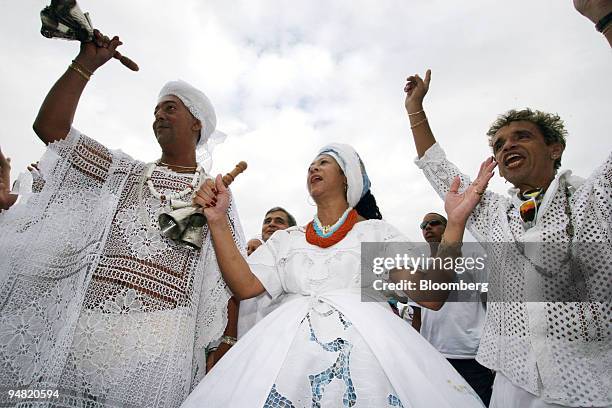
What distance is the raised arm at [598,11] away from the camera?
1.89m

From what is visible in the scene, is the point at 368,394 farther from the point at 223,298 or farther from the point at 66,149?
the point at 66,149

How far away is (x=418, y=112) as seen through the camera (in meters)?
2.74

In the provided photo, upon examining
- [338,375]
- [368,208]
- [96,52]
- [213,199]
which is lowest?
[338,375]

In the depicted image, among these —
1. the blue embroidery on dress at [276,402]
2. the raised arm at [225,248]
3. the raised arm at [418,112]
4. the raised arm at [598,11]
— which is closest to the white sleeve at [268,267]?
the raised arm at [225,248]

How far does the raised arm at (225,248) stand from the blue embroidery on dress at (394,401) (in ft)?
3.35

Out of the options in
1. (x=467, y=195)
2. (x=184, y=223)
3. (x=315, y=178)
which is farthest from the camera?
(x=315, y=178)

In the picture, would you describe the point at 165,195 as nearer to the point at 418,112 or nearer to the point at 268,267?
the point at 268,267

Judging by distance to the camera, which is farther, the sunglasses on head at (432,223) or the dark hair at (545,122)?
the sunglasses on head at (432,223)

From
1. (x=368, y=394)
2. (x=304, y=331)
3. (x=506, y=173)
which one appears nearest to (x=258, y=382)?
(x=304, y=331)

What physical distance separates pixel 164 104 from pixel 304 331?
1735 mm

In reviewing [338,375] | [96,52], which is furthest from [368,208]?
[96,52]

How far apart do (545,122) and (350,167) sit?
130 centimetres

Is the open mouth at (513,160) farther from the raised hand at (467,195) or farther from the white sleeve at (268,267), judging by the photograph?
the white sleeve at (268,267)

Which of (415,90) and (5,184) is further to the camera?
(415,90)
